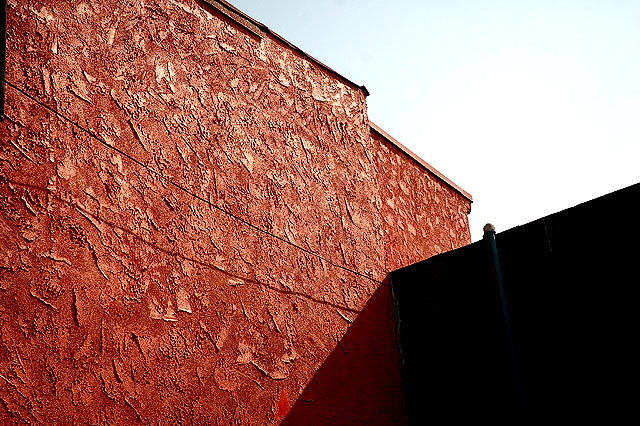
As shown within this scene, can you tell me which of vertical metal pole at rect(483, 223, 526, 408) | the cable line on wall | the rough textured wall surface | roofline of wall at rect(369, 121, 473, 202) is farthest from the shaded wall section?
roofline of wall at rect(369, 121, 473, 202)

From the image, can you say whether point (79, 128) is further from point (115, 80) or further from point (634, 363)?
point (634, 363)

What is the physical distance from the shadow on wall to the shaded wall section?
131 mm

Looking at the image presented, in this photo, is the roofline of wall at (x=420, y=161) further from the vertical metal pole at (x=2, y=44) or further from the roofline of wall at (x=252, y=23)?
the vertical metal pole at (x=2, y=44)

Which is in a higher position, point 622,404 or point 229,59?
point 229,59

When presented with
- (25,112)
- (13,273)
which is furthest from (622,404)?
(25,112)

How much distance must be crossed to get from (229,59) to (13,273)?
2.08m

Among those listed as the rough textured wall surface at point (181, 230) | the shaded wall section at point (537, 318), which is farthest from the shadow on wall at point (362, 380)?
the shaded wall section at point (537, 318)

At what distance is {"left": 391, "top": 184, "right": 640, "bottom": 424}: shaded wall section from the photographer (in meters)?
3.33

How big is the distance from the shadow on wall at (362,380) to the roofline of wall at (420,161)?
1460mm

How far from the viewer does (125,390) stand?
9.61 feet

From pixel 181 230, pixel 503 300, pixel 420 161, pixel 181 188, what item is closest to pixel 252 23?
pixel 181 188

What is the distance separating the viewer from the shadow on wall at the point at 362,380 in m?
3.73

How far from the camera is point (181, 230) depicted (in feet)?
11.2

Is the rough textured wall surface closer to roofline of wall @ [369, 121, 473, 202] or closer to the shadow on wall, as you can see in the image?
the shadow on wall
